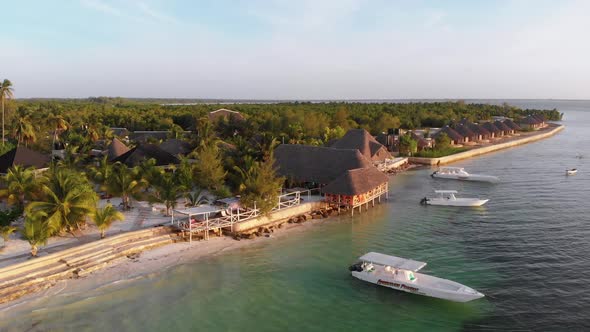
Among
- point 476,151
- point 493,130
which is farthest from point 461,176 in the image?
point 493,130

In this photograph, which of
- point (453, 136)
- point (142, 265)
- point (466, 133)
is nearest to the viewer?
point (142, 265)

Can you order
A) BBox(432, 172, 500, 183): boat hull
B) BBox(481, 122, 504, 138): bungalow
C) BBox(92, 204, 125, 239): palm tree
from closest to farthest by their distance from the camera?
BBox(92, 204, 125, 239): palm tree < BBox(432, 172, 500, 183): boat hull < BBox(481, 122, 504, 138): bungalow

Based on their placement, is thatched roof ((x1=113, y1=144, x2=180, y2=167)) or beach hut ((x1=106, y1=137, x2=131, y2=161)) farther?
beach hut ((x1=106, y1=137, x2=131, y2=161))

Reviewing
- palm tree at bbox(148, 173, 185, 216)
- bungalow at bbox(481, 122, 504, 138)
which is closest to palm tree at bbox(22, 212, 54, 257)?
palm tree at bbox(148, 173, 185, 216)

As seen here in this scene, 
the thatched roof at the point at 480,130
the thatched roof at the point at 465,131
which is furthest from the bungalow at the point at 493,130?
the thatched roof at the point at 465,131

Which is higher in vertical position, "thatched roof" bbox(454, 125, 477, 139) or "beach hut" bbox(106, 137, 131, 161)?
"thatched roof" bbox(454, 125, 477, 139)

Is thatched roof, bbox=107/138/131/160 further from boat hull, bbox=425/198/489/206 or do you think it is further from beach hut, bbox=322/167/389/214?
boat hull, bbox=425/198/489/206

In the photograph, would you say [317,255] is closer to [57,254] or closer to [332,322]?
[332,322]

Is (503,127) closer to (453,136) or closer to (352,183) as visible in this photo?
(453,136)

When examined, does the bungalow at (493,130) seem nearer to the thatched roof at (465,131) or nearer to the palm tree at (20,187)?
the thatched roof at (465,131)
